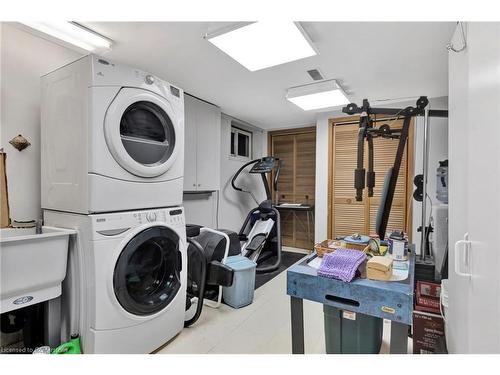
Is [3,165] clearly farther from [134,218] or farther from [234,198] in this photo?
[234,198]

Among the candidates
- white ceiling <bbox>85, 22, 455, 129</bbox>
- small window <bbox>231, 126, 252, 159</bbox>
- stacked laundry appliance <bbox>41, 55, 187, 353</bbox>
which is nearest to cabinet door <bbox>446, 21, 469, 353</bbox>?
white ceiling <bbox>85, 22, 455, 129</bbox>

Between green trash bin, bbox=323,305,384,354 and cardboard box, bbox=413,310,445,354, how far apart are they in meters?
0.37

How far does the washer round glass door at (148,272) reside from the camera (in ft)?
5.49

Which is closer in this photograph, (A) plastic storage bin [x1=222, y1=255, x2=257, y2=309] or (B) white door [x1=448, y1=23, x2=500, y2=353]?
(B) white door [x1=448, y1=23, x2=500, y2=353]

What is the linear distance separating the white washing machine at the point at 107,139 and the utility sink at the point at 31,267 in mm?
260

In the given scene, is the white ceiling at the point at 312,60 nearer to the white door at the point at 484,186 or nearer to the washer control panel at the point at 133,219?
the white door at the point at 484,186

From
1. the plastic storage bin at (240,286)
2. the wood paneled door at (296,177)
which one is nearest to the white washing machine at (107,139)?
the plastic storage bin at (240,286)

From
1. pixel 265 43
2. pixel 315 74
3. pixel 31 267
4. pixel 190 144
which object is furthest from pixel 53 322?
pixel 315 74

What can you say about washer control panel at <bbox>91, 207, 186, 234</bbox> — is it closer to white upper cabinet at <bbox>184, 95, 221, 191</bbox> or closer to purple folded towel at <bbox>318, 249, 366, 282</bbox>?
purple folded towel at <bbox>318, 249, 366, 282</bbox>

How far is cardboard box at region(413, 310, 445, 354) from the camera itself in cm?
170

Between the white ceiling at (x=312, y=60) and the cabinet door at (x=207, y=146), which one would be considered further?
the cabinet door at (x=207, y=146)

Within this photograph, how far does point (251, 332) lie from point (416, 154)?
313 centimetres

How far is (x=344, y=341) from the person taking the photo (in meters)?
1.60

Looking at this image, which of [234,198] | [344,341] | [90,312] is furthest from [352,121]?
[90,312]
